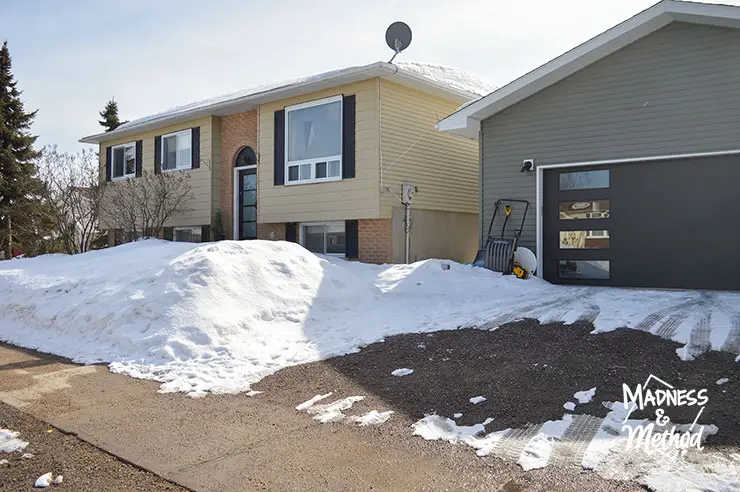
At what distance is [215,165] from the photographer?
15906mm

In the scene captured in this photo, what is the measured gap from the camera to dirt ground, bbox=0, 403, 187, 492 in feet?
11.0

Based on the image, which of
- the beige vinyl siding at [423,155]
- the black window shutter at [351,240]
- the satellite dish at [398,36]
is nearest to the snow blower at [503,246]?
the beige vinyl siding at [423,155]

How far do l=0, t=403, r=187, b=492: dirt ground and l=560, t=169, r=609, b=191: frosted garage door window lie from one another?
352 inches

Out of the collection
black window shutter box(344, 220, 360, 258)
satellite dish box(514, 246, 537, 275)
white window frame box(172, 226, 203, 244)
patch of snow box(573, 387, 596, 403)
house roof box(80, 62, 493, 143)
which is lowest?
patch of snow box(573, 387, 596, 403)

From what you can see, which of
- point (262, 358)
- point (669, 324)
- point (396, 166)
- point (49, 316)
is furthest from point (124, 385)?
point (396, 166)

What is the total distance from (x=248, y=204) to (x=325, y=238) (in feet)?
10.3

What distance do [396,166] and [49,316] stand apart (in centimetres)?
716

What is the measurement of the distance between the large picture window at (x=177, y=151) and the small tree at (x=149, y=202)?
374 mm

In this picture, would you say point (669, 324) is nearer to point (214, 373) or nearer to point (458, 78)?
point (214, 373)

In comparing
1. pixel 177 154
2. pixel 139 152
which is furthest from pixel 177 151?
pixel 139 152

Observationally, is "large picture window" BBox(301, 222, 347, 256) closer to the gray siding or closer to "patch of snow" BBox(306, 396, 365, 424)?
the gray siding

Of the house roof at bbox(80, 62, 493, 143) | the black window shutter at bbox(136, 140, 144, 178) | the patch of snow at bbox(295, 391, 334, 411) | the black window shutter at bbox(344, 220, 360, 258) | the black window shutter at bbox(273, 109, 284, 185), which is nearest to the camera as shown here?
the patch of snow at bbox(295, 391, 334, 411)

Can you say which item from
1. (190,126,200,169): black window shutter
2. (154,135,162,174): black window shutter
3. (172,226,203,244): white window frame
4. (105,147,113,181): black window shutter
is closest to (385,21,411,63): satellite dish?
(190,126,200,169): black window shutter

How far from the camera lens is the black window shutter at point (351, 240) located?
1280 cm
